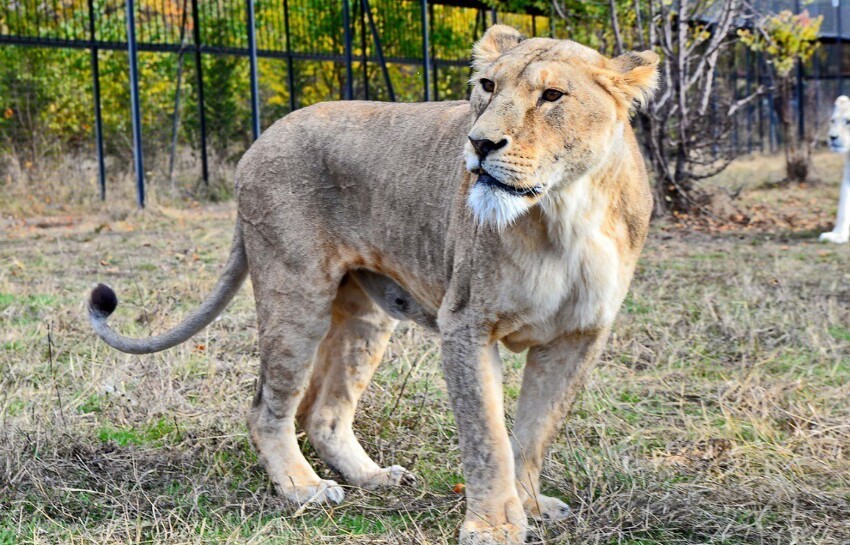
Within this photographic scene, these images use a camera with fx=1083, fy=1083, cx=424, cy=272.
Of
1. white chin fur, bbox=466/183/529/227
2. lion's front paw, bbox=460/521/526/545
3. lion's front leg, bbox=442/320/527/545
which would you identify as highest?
white chin fur, bbox=466/183/529/227

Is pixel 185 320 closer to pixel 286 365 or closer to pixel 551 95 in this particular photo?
pixel 286 365

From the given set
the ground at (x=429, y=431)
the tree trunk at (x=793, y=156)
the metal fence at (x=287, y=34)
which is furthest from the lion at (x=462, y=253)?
the tree trunk at (x=793, y=156)

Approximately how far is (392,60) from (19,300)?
842 cm

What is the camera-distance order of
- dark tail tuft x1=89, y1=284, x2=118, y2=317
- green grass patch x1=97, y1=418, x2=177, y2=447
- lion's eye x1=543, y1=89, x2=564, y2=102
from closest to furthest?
lion's eye x1=543, y1=89, x2=564, y2=102, dark tail tuft x1=89, y1=284, x2=118, y2=317, green grass patch x1=97, y1=418, x2=177, y2=447

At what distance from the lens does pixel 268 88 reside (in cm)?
1916

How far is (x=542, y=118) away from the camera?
2.76m

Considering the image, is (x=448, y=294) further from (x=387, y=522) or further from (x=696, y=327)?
(x=696, y=327)

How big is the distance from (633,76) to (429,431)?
1.67m

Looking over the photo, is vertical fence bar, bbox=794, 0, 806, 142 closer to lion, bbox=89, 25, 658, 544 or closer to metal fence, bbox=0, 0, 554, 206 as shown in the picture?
metal fence, bbox=0, 0, 554, 206

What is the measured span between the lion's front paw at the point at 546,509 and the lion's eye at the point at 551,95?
3.86 ft

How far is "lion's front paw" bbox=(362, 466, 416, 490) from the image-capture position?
144 inches

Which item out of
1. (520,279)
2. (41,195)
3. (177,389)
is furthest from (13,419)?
(41,195)

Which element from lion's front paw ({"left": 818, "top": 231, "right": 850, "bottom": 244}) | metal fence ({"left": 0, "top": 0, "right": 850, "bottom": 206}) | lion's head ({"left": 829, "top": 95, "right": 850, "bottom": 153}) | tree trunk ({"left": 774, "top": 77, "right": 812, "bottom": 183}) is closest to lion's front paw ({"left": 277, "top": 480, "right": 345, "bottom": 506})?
lion's front paw ({"left": 818, "top": 231, "right": 850, "bottom": 244})

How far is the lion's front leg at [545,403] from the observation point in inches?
127
